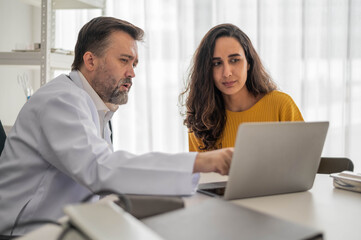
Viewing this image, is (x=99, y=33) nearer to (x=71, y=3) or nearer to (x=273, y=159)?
(x=273, y=159)

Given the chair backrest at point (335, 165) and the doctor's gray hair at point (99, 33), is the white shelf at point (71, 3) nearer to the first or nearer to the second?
the doctor's gray hair at point (99, 33)

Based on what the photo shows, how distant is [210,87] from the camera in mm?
1831

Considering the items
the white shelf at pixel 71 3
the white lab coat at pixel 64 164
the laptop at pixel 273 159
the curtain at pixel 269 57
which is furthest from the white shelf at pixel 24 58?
the laptop at pixel 273 159

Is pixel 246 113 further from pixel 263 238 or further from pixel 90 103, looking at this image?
pixel 263 238

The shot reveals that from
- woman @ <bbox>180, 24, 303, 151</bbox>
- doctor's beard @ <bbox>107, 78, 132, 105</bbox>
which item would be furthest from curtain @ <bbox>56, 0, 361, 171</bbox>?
doctor's beard @ <bbox>107, 78, 132, 105</bbox>

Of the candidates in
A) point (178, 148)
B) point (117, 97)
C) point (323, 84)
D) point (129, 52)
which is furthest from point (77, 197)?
point (323, 84)

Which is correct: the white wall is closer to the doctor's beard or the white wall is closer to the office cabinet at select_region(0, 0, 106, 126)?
the office cabinet at select_region(0, 0, 106, 126)

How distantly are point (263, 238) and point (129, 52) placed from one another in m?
0.98

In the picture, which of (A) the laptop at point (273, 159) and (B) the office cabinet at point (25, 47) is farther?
(B) the office cabinet at point (25, 47)

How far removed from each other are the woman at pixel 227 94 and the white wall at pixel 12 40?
5.12 feet

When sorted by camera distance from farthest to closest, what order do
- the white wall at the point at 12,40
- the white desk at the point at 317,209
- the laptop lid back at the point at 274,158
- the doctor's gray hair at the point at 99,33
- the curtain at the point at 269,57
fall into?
the white wall at the point at 12,40 → the curtain at the point at 269,57 → the doctor's gray hair at the point at 99,33 → the laptop lid back at the point at 274,158 → the white desk at the point at 317,209

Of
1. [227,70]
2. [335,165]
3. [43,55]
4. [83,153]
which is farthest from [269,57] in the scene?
[83,153]

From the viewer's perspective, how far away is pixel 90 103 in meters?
1.18

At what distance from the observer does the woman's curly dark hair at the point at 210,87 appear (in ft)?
5.89
